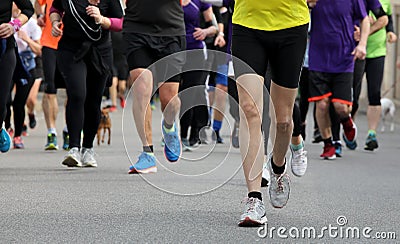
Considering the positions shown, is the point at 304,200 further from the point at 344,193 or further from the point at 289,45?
the point at 289,45

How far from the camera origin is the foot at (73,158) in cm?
1012

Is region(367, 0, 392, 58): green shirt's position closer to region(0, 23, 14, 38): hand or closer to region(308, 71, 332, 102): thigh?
region(308, 71, 332, 102): thigh

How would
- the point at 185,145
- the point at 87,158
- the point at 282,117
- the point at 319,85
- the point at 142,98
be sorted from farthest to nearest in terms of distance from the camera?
the point at 185,145 → the point at 319,85 → the point at 87,158 → the point at 142,98 → the point at 282,117

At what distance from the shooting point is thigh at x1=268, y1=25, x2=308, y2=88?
7020mm

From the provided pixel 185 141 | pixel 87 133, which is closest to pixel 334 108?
pixel 185 141

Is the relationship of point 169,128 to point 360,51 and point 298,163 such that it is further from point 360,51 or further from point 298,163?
point 360,51

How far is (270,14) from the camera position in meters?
6.96

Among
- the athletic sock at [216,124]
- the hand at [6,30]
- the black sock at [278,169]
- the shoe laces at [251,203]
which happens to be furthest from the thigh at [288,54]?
the athletic sock at [216,124]

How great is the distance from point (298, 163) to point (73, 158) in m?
2.46

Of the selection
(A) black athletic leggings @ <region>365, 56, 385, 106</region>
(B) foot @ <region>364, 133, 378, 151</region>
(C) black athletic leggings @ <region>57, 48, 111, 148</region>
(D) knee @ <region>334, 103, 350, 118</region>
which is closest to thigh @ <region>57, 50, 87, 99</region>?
(C) black athletic leggings @ <region>57, 48, 111, 148</region>

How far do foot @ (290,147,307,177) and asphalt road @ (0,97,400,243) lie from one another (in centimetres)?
18

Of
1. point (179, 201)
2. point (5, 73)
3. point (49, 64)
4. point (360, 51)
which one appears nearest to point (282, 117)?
point (179, 201)

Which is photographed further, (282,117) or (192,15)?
(192,15)
